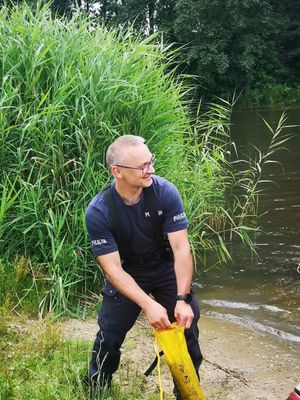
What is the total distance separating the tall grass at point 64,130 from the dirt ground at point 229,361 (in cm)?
79

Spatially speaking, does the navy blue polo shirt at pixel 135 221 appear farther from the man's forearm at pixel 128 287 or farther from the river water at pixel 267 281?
the river water at pixel 267 281

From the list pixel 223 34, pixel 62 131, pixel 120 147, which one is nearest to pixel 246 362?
pixel 120 147

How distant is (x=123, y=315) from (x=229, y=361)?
1525 millimetres

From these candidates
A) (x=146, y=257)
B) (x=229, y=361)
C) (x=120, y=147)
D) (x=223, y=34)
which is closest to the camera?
(x=120, y=147)

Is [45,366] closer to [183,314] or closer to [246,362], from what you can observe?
[183,314]

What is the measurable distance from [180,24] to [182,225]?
99.9ft

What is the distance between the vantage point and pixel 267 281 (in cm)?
656

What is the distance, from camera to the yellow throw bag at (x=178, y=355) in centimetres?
306

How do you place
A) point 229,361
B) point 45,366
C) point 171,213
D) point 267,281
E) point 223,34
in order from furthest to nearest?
1. point 223,34
2. point 267,281
3. point 229,361
4. point 45,366
5. point 171,213

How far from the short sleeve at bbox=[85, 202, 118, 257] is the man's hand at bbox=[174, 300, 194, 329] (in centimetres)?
51

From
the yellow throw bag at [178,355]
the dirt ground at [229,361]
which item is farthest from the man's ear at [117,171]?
the dirt ground at [229,361]

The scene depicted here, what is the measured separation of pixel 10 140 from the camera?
534 cm

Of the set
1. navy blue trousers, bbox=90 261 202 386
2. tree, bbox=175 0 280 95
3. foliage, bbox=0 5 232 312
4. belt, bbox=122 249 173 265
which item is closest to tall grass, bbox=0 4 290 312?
foliage, bbox=0 5 232 312

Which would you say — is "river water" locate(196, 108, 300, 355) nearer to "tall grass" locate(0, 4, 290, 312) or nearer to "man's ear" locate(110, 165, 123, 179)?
"tall grass" locate(0, 4, 290, 312)
